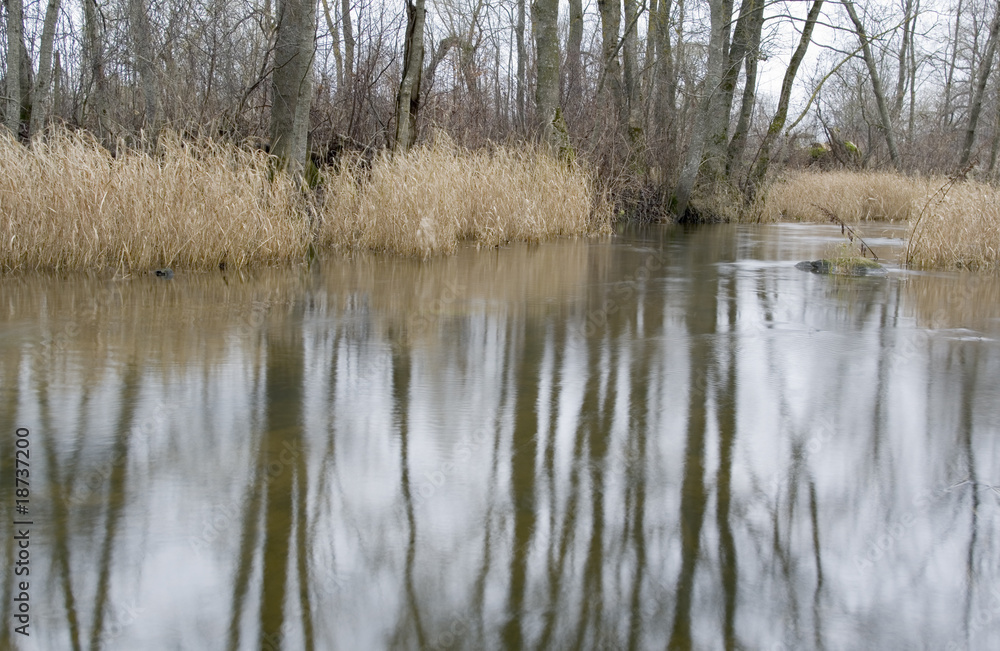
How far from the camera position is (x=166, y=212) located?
7.80 metres

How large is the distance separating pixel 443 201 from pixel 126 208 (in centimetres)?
367

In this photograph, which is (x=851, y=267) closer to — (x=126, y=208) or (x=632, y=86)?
(x=126, y=208)

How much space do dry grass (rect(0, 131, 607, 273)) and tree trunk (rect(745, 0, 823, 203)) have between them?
9396 mm

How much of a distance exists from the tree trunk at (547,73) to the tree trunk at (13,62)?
7.69m

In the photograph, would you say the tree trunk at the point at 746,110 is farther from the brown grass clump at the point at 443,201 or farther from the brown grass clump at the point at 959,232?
the brown grass clump at the point at 959,232

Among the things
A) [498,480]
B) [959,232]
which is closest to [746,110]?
[959,232]

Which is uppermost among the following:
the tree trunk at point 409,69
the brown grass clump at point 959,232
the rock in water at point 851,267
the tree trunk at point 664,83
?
the tree trunk at point 664,83

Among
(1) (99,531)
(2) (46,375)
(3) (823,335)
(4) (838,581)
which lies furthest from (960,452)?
(2) (46,375)

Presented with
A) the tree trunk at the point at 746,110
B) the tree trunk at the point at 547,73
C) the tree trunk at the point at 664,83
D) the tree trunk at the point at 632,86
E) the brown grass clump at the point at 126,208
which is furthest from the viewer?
the tree trunk at the point at 664,83

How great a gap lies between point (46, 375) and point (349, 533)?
248 centimetres

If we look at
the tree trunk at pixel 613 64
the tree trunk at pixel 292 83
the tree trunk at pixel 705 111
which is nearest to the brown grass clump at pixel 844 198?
the tree trunk at pixel 705 111

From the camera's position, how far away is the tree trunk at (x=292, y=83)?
32.8ft

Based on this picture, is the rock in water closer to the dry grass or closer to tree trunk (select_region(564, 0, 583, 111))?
the dry grass

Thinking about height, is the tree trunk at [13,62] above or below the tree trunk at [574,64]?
below
